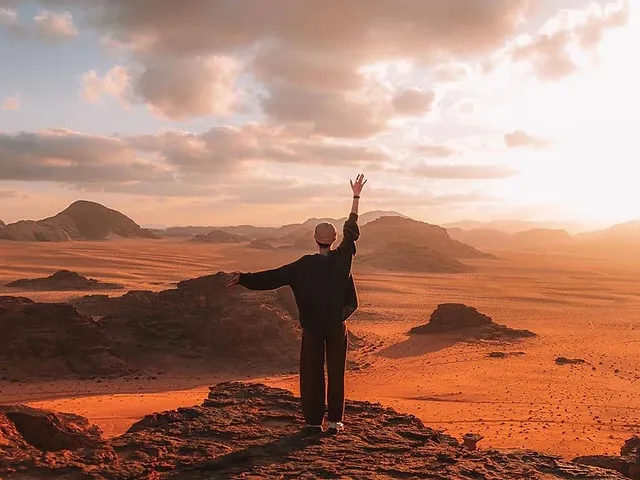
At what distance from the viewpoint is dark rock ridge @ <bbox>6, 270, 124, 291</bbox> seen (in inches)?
1244

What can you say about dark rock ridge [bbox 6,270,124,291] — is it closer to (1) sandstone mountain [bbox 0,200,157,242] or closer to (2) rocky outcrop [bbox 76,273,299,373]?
(2) rocky outcrop [bbox 76,273,299,373]

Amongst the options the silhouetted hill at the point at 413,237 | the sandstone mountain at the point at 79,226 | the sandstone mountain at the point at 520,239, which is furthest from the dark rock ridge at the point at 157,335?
the sandstone mountain at the point at 520,239

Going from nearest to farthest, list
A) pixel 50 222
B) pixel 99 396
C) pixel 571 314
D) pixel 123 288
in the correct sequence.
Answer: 1. pixel 99 396
2. pixel 571 314
3. pixel 123 288
4. pixel 50 222

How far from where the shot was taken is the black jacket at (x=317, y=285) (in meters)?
5.16

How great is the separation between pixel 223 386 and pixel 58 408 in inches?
199

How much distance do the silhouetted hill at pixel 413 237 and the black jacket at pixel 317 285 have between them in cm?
7431

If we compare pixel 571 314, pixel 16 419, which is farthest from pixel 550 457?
pixel 571 314

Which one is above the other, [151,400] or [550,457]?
[550,457]

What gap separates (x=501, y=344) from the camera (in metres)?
20.4

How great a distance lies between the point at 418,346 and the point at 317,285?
51.9 feet

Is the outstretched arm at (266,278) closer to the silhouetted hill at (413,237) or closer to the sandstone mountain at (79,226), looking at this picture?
the silhouetted hill at (413,237)

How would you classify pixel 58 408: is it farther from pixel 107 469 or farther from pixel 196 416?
pixel 107 469

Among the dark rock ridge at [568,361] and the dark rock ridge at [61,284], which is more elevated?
the dark rock ridge at [61,284]

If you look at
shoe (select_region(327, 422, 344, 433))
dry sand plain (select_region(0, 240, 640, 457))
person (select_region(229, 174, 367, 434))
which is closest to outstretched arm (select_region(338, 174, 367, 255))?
person (select_region(229, 174, 367, 434))
